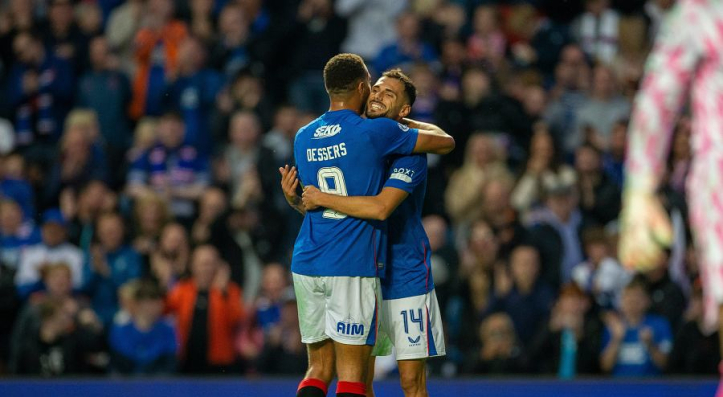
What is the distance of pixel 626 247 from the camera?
9.81 m

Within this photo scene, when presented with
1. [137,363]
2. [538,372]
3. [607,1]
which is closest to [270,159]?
[137,363]

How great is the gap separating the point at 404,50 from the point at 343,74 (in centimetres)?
645

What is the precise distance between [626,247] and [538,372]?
142cm

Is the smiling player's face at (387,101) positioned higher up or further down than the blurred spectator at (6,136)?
further down

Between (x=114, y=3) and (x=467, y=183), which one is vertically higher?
(x=114, y=3)

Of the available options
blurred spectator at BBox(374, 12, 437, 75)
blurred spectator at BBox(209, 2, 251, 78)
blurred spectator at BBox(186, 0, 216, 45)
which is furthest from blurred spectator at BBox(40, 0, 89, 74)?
blurred spectator at BBox(374, 12, 437, 75)

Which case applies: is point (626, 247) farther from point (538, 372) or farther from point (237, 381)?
point (237, 381)

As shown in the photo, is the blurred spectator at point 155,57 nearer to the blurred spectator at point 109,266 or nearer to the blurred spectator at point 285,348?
the blurred spectator at point 109,266

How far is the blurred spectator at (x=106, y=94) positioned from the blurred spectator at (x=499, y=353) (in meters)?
4.81

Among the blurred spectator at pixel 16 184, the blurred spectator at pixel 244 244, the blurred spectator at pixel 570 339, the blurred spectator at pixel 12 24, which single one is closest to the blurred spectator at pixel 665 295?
the blurred spectator at pixel 570 339

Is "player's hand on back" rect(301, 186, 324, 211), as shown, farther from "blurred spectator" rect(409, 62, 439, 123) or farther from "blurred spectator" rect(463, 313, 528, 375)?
"blurred spectator" rect(409, 62, 439, 123)

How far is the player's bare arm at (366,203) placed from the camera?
6.57 m

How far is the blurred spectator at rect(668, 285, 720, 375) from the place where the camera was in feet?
33.9

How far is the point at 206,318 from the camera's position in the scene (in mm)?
11023
